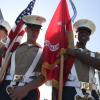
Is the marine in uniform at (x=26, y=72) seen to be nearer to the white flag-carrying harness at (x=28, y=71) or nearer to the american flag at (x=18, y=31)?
the white flag-carrying harness at (x=28, y=71)

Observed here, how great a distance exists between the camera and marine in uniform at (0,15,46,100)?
7.09 metres

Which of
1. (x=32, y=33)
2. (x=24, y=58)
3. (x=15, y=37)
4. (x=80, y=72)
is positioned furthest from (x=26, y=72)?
(x=15, y=37)

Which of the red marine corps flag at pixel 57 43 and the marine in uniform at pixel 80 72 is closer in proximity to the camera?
the marine in uniform at pixel 80 72

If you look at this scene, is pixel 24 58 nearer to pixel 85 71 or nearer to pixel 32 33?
pixel 32 33

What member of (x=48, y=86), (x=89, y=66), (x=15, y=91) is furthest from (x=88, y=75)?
(x=15, y=91)

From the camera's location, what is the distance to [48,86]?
7.37 m

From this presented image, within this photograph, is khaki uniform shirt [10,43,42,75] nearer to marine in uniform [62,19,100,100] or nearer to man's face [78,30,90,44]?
marine in uniform [62,19,100,100]

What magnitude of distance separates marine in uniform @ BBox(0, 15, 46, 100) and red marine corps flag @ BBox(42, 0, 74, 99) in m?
0.17

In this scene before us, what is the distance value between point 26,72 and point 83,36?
1235 millimetres

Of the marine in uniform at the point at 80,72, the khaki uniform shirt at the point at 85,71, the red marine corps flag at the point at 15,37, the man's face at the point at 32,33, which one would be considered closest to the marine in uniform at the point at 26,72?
the man's face at the point at 32,33

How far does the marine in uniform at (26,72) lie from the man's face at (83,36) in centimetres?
74

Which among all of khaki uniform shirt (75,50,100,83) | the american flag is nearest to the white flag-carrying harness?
the american flag

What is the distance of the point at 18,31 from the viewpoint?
26.8ft

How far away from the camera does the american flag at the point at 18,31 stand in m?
7.95
